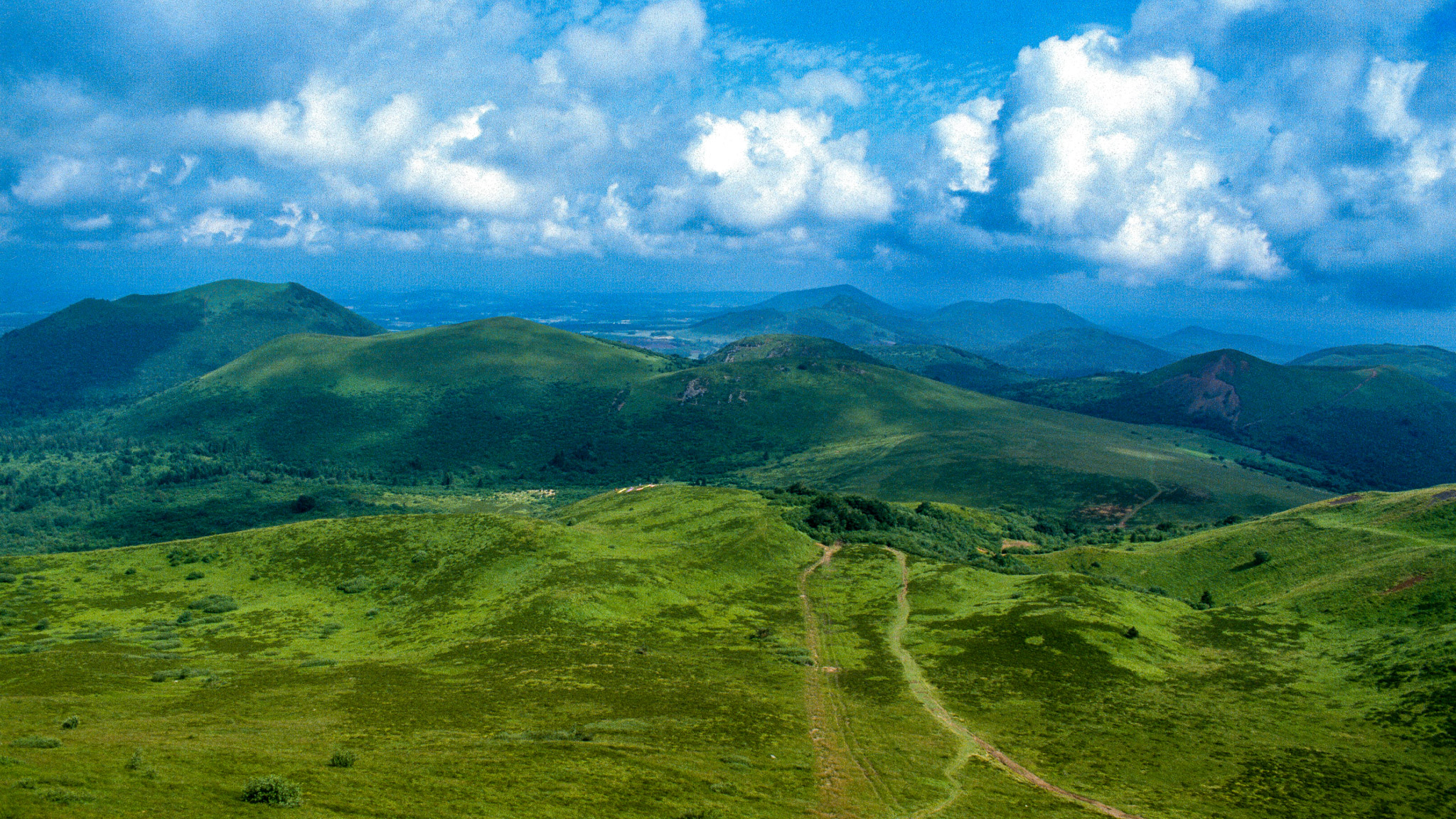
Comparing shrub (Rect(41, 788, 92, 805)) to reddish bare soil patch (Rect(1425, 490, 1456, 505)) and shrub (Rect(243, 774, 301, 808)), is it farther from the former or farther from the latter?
reddish bare soil patch (Rect(1425, 490, 1456, 505))

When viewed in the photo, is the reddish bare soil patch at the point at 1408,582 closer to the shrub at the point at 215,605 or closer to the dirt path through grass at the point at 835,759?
the dirt path through grass at the point at 835,759

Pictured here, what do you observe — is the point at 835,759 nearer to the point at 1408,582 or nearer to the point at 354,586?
the point at 354,586

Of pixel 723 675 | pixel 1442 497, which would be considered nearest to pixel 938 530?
pixel 1442 497

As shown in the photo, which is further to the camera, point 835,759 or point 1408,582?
point 1408,582

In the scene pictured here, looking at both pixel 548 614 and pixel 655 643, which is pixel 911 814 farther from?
pixel 548 614

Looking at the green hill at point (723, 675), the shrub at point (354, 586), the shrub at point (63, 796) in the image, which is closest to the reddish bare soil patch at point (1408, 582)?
the green hill at point (723, 675)

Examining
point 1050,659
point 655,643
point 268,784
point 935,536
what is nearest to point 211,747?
point 268,784
